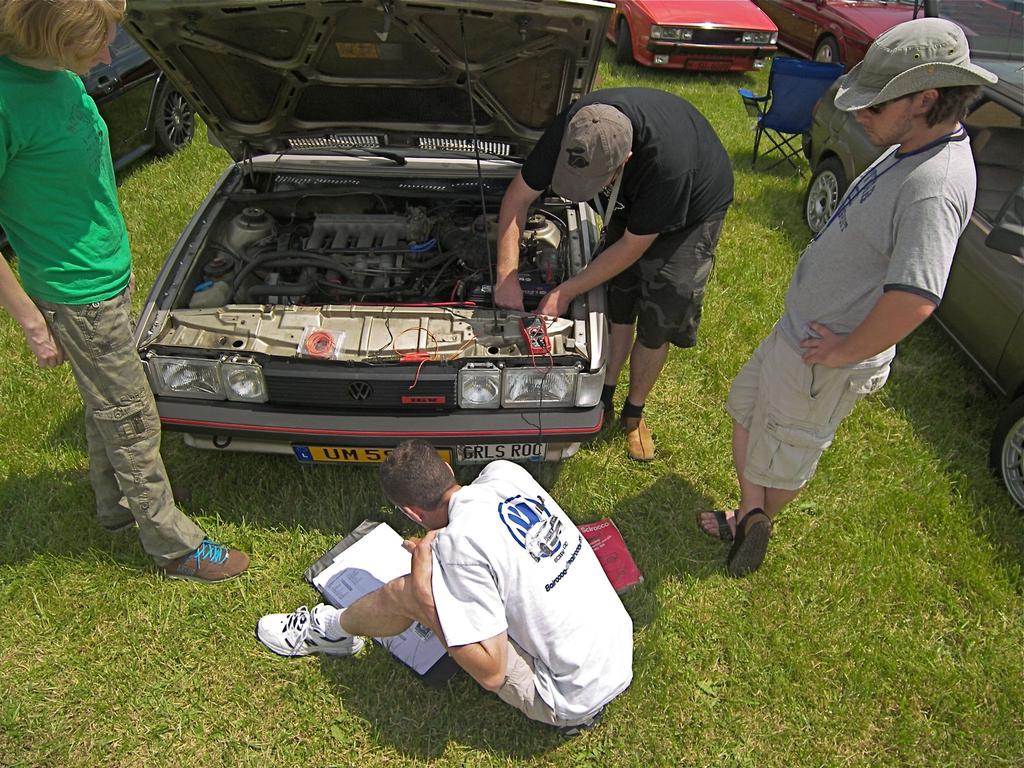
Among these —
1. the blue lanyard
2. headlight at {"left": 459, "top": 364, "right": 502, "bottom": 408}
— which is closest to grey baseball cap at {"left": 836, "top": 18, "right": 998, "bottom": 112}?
the blue lanyard

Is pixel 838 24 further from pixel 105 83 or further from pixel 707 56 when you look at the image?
pixel 105 83

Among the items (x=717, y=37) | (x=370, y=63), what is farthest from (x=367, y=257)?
(x=717, y=37)

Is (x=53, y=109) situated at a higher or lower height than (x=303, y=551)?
higher

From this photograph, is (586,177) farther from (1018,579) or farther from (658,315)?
(1018,579)

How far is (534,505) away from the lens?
196cm

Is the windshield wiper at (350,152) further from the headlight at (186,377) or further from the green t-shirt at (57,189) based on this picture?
the headlight at (186,377)

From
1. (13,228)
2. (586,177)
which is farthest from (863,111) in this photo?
(13,228)

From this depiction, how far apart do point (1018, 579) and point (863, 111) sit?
7.23 feet

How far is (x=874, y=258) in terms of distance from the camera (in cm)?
210

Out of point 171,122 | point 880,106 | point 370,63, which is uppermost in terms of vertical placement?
point 880,106

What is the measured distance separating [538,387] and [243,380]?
1.10m

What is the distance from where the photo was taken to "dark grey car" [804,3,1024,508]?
3252 mm

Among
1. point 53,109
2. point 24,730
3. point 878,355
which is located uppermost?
point 53,109

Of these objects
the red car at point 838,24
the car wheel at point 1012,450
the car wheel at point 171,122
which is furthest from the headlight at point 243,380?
the red car at point 838,24
